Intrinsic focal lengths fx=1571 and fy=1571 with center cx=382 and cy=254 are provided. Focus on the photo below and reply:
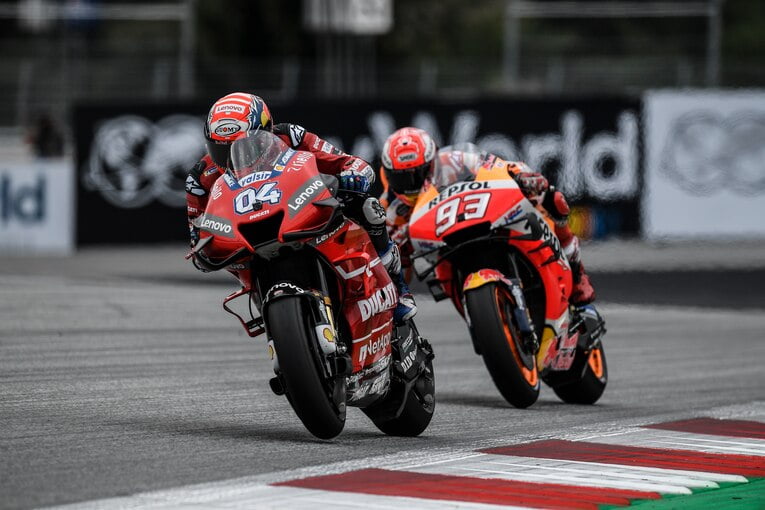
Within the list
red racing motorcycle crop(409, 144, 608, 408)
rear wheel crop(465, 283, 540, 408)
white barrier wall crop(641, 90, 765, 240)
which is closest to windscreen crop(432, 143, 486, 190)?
red racing motorcycle crop(409, 144, 608, 408)

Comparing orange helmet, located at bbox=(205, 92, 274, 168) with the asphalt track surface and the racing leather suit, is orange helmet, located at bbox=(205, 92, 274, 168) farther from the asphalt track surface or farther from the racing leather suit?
the asphalt track surface

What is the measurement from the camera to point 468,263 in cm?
865

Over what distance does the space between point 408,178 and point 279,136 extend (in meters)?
1.78

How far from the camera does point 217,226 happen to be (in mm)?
6363

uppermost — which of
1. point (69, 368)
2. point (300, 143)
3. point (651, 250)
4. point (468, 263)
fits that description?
point (300, 143)

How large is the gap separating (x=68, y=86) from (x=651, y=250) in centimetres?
1042

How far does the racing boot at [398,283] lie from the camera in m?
7.16

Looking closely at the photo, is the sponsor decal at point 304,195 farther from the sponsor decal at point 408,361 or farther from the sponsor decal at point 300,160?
the sponsor decal at point 408,361

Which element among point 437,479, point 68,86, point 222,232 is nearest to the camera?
point 437,479

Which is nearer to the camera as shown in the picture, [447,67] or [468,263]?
[468,263]

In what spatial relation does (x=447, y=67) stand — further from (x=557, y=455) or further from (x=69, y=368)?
(x=557, y=455)

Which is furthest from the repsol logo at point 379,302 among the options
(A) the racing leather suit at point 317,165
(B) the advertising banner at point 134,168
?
(B) the advertising banner at point 134,168

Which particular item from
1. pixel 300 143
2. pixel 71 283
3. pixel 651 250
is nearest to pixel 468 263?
pixel 300 143

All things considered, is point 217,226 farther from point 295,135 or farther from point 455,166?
point 455,166
